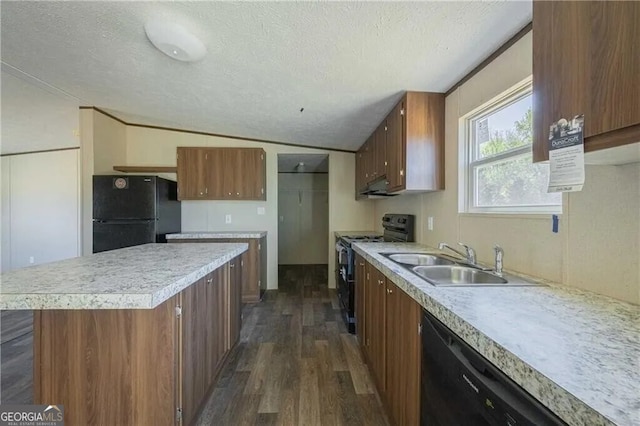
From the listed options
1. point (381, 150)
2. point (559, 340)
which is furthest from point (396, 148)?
point (559, 340)

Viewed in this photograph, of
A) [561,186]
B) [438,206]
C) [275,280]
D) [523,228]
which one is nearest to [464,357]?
[561,186]

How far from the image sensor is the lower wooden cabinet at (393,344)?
1.23m

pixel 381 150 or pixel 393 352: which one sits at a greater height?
pixel 381 150

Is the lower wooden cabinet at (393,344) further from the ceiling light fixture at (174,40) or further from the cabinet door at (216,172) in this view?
the cabinet door at (216,172)

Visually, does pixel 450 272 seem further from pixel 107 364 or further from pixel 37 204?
pixel 37 204

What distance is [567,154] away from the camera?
2.65 ft

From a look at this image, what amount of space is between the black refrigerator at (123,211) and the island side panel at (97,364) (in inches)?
101

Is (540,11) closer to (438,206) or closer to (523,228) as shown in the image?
(523,228)

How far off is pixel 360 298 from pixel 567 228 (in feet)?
5.48

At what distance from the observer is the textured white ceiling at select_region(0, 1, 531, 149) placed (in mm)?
1462

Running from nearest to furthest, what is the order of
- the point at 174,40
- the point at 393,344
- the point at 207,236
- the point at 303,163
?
the point at 393,344
the point at 174,40
the point at 207,236
the point at 303,163

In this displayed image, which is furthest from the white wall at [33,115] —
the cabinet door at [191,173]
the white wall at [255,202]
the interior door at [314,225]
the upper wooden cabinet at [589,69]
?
the interior door at [314,225]

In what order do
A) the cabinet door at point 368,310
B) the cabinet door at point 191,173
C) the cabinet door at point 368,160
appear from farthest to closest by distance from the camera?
the cabinet door at point 191,173
the cabinet door at point 368,160
the cabinet door at point 368,310

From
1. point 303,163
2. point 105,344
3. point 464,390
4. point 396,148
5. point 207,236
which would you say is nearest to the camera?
point 464,390
